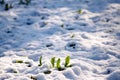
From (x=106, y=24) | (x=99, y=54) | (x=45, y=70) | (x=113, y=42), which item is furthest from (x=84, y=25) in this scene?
(x=45, y=70)

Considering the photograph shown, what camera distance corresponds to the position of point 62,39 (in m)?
4.40

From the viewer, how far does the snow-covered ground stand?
324cm

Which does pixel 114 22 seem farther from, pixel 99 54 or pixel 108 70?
pixel 108 70

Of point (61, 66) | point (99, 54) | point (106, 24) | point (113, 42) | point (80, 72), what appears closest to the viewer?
point (80, 72)

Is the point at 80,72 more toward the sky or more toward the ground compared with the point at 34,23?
more toward the ground

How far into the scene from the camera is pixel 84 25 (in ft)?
16.5

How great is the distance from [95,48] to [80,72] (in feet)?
3.20

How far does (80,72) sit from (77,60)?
1.37 ft

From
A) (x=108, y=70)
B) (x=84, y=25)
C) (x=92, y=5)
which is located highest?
(x=92, y=5)

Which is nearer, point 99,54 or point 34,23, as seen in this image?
point 99,54

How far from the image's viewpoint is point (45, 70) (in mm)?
3223

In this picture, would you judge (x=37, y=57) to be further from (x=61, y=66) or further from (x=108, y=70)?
(x=108, y=70)

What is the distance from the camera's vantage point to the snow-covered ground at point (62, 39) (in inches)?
128

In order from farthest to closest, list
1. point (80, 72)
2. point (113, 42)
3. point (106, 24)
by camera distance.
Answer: point (106, 24)
point (113, 42)
point (80, 72)
